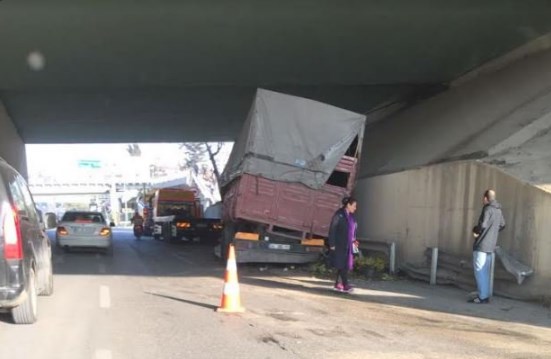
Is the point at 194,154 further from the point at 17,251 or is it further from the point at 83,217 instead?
the point at 17,251

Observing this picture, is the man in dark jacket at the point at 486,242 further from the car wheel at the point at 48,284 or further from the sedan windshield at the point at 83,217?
the sedan windshield at the point at 83,217

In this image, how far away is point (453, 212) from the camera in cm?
1323

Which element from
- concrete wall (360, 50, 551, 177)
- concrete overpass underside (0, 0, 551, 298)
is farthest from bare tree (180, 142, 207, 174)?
concrete wall (360, 50, 551, 177)

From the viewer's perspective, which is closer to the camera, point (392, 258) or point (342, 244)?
point (342, 244)

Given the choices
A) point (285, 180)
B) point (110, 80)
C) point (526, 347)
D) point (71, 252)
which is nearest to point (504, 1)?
point (285, 180)

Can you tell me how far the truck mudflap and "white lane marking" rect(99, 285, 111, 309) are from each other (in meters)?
3.89

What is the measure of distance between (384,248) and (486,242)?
4495 millimetres

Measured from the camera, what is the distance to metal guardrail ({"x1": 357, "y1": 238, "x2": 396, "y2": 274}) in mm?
14461

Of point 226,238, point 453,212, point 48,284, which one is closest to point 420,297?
point 453,212

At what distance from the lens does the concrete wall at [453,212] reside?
35.4 ft

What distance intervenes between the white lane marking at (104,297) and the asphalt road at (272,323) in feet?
0.06

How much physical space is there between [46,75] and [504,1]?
43.1 ft

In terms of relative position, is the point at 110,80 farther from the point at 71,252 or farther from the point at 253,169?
the point at 253,169

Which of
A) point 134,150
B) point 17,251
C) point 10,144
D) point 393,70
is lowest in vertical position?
point 17,251
